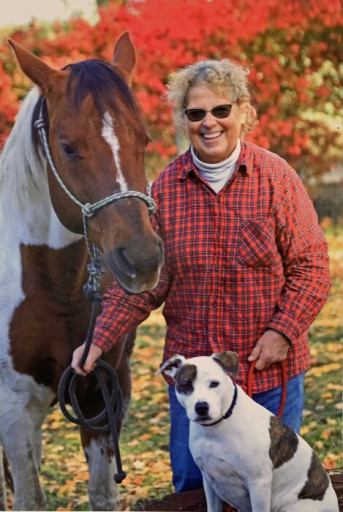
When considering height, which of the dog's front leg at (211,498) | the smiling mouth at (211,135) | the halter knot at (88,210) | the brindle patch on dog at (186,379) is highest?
the smiling mouth at (211,135)

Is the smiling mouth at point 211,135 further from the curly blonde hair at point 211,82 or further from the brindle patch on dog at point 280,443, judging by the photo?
the brindle patch on dog at point 280,443

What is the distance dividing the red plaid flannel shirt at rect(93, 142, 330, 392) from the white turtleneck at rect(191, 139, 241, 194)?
3 centimetres

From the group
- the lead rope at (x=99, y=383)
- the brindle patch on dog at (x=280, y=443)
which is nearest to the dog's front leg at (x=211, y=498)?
the brindle patch on dog at (x=280, y=443)

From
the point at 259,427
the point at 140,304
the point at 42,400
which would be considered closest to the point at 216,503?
the point at 259,427

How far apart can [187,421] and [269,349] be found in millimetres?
480

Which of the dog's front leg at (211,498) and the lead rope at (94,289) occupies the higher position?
the lead rope at (94,289)

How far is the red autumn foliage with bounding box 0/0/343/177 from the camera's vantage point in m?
8.62

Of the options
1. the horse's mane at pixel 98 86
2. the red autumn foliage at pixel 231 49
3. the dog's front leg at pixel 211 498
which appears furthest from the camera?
the red autumn foliage at pixel 231 49

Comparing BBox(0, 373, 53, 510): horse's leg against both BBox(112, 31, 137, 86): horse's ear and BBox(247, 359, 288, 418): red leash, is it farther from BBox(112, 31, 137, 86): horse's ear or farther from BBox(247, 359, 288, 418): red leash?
BBox(112, 31, 137, 86): horse's ear

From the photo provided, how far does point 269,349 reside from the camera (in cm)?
294

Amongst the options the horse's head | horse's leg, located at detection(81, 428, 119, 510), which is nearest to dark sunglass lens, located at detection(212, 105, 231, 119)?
the horse's head

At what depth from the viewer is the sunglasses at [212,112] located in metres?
2.92

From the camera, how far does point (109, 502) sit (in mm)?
3604

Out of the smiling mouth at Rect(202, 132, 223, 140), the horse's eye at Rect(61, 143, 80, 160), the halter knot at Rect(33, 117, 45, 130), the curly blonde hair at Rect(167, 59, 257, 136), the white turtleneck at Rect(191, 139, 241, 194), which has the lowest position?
the white turtleneck at Rect(191, 139, 241, 194)
